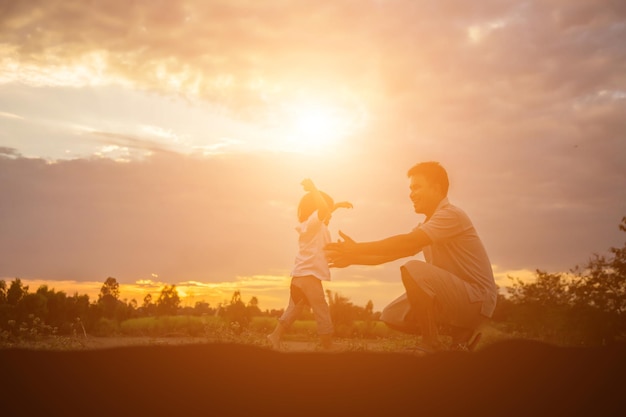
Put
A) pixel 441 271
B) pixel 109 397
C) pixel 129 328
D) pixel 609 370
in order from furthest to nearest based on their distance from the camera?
pixel 129 328, pixel 441 271, pixel 609 370, pixel 109 397

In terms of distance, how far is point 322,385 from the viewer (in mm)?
3461

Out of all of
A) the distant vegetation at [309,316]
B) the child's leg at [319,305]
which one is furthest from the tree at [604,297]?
the child's leg at [319,305]

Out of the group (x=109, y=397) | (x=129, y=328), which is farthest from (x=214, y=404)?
(x=129, y=328)

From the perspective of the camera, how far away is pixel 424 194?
23.5 feet

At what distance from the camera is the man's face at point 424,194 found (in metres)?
7.17

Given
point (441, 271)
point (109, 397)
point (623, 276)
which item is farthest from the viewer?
point (623, 276)

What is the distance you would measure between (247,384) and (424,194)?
14.1ft

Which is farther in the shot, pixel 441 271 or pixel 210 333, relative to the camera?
pixel 210 333

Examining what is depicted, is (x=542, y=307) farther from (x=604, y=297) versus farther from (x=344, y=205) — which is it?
(x=344, y=205)

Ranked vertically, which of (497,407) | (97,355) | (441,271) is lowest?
(497,407)

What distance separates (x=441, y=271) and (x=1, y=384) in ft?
15.6

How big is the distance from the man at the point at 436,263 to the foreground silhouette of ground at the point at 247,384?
2760mm

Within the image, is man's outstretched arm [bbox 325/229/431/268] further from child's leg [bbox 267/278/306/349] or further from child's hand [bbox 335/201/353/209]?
child's leg [bbox 267/278/306/349]

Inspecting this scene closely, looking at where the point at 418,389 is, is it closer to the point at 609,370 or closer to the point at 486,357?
the point at 486,357
